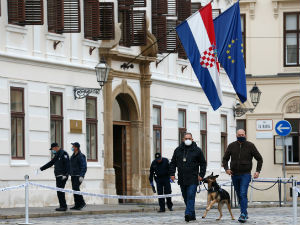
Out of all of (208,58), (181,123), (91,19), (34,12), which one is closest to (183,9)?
(181,123)

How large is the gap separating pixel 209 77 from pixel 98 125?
7.39 m

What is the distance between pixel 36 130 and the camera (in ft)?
101

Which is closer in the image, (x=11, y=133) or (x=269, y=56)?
(x=11, y=133)

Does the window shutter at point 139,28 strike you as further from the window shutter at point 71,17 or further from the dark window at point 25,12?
the dark window at point 25,12

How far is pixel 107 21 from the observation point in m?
33.6

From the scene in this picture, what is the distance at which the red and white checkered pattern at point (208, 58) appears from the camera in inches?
1085

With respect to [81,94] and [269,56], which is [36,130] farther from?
[269,56]

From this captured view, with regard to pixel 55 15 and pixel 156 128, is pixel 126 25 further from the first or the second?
pixel 55 15

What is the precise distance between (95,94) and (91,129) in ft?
3.40

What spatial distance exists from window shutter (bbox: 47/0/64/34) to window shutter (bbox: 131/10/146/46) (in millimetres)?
4847

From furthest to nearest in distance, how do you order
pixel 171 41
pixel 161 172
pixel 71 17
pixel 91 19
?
pixel 171 41, pixel 91 19, pixel 71 17, pixel 161 172

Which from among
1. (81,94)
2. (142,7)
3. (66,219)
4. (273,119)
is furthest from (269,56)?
(66,219)

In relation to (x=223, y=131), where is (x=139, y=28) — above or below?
above

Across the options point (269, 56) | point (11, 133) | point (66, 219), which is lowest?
point (66, 219)
